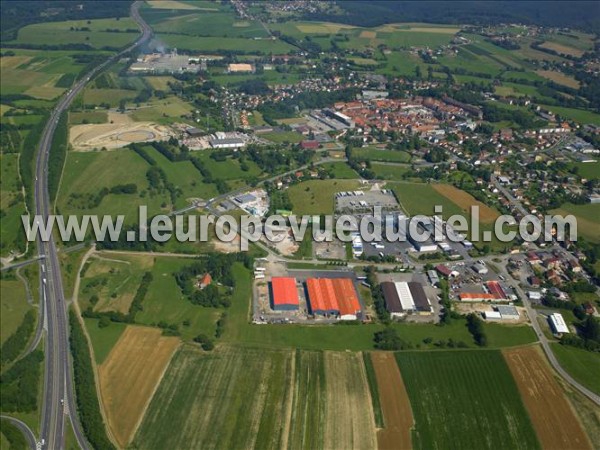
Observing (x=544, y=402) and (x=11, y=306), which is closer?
(x=544, y=402)

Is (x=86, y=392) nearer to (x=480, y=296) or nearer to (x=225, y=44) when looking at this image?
(x=480, y=296)

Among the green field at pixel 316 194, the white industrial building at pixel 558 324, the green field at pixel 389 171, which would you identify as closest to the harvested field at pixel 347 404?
the white industrial building at pixel 558 324

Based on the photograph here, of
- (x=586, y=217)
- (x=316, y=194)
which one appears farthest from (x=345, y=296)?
(x=586, y=217)

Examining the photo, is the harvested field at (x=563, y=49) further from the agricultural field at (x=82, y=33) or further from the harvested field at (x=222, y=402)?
the harvested field at (x=222, y=402)

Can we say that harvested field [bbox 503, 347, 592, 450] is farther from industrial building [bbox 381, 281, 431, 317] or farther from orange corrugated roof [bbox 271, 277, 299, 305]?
orange corrugated roof [bbox 271, 277, 299, 305]

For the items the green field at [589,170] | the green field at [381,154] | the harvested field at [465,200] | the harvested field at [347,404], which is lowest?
the harvested field at [347,404]
